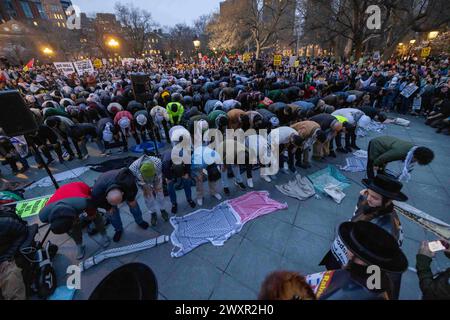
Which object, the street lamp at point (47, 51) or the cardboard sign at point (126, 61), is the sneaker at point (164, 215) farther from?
the street lamp at point (47, 51)

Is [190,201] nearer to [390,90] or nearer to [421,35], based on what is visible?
[390,90]

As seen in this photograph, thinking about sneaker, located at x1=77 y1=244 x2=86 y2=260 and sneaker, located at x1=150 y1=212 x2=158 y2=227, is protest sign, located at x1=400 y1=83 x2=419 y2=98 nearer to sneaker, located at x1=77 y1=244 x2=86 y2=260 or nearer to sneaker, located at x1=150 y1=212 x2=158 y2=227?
sneaker, located at x1=150 y1=212 x2=158 y2=227

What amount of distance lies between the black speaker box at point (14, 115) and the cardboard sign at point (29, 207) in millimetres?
1887

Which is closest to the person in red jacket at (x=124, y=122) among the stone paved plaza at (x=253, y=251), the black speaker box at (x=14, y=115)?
the black speaker box at (x=14, y=115)

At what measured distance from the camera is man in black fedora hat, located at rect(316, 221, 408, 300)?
5.33 feet

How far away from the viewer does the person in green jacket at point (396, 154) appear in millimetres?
3898

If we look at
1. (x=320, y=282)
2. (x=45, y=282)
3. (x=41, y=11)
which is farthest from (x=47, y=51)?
(x=320, y=282)

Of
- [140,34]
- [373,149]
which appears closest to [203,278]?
[373,149]

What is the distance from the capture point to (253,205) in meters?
4.66
